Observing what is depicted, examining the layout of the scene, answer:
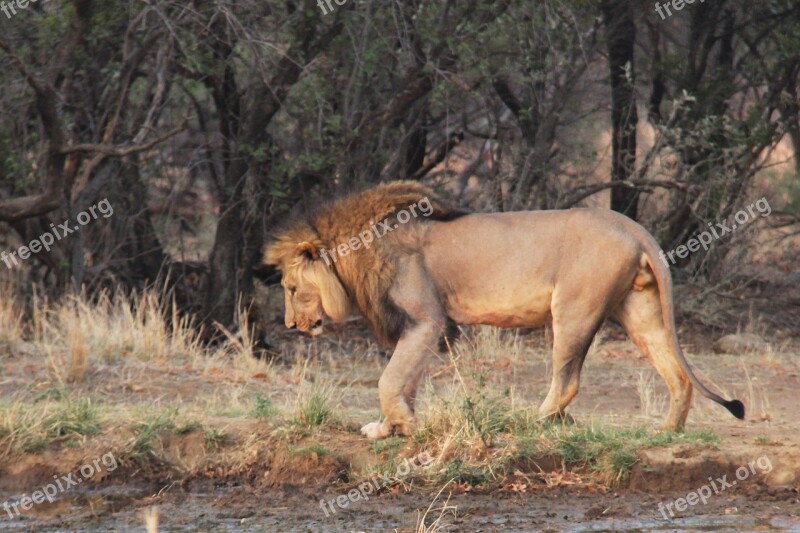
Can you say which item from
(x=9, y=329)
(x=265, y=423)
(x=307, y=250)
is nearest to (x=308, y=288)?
(x=307, y=250)

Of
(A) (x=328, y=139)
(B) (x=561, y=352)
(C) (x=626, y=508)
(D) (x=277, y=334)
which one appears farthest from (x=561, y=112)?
(C) (x=626, y=508)

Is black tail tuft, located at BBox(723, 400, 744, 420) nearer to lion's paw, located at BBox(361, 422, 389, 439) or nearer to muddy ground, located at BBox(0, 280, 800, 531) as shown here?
muddy ground, located at BBox(0, 280, 800, 531)

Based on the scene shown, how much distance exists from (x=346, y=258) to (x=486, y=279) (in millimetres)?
756

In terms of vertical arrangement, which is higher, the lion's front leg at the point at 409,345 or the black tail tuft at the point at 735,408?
the lion's front leg at the point at 409,345

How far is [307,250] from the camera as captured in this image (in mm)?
6551

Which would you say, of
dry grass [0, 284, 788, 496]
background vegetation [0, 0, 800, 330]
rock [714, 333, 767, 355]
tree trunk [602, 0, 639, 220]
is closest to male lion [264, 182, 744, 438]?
dry grass [0, 284, 788, 496]

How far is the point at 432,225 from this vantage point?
6.45 meters

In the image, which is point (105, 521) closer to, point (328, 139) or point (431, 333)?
point (431, 333)

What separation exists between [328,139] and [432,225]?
457 centimetres

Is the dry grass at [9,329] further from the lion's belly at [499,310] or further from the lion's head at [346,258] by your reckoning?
the lion's belly at [499,310]

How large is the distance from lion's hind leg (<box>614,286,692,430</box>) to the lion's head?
1.07 meters

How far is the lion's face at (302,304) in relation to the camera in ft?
21.8

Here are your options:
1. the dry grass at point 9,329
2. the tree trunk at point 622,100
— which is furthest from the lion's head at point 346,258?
the tree trunk at point 622,100

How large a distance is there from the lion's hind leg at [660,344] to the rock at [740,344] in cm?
473
